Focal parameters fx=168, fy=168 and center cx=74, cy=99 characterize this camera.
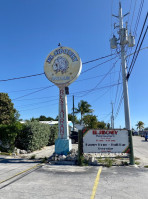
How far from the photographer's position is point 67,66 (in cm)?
1166

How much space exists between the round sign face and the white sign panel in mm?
3985

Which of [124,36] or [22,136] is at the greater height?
[124,36]

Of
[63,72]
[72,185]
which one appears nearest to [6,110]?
[63,72]

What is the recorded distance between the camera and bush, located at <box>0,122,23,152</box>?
13273mm

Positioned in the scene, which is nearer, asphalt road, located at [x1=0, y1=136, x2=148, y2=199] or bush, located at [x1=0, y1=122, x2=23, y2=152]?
asphalt road, located at [x1=0, y1=136, x2=148, y2=199]

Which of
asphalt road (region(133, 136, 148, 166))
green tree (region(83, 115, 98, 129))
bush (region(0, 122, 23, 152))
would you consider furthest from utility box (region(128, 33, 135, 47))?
green tree (region(83, 115, 98, 129))

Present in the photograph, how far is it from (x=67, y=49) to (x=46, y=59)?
167 cm

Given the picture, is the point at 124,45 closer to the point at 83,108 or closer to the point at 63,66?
the point at 63,66

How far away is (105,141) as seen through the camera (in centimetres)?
942

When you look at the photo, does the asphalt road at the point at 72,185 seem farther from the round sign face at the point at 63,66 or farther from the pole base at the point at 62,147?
the round sign face at the point at 63,66

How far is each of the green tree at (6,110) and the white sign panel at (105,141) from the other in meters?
29.4

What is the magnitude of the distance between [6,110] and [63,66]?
28860mm

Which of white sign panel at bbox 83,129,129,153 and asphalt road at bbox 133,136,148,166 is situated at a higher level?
white sign panel at bbox 83,129,129,153

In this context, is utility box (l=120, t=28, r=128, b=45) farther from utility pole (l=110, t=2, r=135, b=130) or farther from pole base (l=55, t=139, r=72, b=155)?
pole base (l=55, t=139, r=72, b=155)
